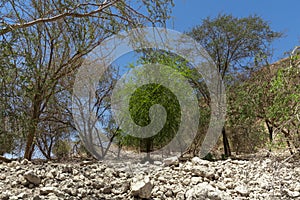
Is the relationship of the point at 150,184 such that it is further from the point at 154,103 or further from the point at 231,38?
the point at 231,38

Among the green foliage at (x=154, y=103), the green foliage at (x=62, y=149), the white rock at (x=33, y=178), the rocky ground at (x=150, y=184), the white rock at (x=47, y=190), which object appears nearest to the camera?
the white rock at (x=47, y=190)

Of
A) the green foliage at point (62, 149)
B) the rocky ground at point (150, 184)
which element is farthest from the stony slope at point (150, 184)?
the green foliage at point (62, 149)

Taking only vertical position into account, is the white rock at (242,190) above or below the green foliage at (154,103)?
below

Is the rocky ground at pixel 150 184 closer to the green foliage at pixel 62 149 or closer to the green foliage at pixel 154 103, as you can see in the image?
the green foliage at pixel 154 103

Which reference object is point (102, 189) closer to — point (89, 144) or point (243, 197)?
point (243, 197)

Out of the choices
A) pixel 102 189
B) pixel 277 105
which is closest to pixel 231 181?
pixel 102 189

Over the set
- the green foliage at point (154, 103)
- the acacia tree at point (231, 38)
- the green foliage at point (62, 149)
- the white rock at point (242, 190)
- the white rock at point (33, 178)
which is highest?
the acacia tree at point (231, 38)

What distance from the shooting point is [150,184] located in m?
2.24

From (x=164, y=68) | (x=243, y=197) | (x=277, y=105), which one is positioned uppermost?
(x=164, y=68)

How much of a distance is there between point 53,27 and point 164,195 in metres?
2.29

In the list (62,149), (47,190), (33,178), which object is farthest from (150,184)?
(62,149)

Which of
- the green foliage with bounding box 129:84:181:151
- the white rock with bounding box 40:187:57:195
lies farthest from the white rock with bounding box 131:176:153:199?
the green foliage with bounding box 129:84:181:151

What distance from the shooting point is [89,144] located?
4.70 meters

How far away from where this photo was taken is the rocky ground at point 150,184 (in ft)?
7.09
